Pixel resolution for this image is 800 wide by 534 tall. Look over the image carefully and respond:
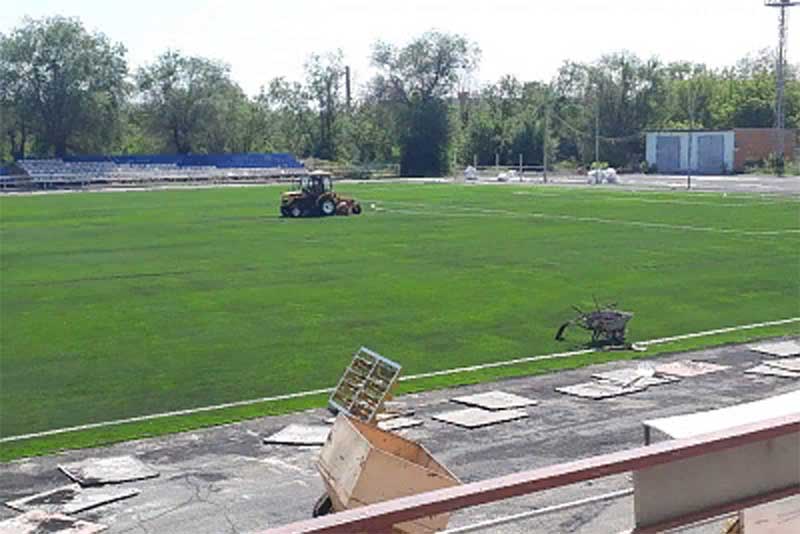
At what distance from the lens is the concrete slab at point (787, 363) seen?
17.1 meters

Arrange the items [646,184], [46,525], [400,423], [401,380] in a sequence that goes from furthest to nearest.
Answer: [646,184] < [401,380] < [400,423] < [46,525]

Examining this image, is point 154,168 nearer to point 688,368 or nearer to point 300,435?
point 688,368

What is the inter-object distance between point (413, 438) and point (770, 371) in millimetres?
6218

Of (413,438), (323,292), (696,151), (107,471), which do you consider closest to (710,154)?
(696,151)

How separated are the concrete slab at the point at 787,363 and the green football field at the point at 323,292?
2.74 metres

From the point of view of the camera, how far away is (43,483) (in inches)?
477

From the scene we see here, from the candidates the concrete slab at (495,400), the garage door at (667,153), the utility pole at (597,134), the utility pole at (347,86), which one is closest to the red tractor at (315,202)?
the concrete slab at (495,400)

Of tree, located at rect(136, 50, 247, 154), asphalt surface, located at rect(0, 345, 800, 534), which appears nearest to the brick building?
tree, located at rect(136, 50, 247, 154)

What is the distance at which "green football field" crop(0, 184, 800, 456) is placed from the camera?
1734 centimetres

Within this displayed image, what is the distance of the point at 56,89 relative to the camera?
338ft

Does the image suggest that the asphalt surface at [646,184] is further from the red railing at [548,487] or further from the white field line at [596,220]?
the red railing at [548,487]

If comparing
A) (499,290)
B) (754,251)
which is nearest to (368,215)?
(754,251)

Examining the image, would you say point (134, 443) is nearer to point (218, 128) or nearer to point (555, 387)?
point (555, 387)

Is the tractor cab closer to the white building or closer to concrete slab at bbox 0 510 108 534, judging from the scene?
concrete slab at bbox 0 510 108 534
